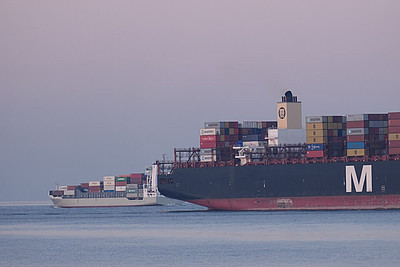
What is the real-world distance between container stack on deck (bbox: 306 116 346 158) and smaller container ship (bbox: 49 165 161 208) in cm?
7159

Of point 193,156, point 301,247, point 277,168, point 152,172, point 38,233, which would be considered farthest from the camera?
point 152,172

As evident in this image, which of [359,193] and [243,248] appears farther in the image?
[359,193]

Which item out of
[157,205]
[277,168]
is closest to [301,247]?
[277,168]

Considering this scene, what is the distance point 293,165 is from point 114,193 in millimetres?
79499

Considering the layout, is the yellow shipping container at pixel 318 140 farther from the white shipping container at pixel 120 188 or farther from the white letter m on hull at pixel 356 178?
the white shipping container at pixel 120 188

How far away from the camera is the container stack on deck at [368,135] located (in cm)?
8612

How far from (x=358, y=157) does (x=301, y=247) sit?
3052cm

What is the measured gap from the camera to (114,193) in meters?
166

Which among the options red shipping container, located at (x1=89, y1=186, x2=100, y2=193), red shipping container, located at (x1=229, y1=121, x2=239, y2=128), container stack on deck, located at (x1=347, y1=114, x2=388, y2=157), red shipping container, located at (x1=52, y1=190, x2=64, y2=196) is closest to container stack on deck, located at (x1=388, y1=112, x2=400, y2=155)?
container stack on deck, located at (x1=347, y1=114, x2=388, y2=157)

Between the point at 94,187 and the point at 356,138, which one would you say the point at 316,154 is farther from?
the point at 94,187

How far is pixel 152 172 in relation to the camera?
15312 cm

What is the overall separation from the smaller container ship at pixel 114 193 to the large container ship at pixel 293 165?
5854 centimetres

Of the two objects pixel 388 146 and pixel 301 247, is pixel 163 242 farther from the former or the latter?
pixel 388 146

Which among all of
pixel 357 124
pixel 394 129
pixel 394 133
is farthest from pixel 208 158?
pixel 394 129
